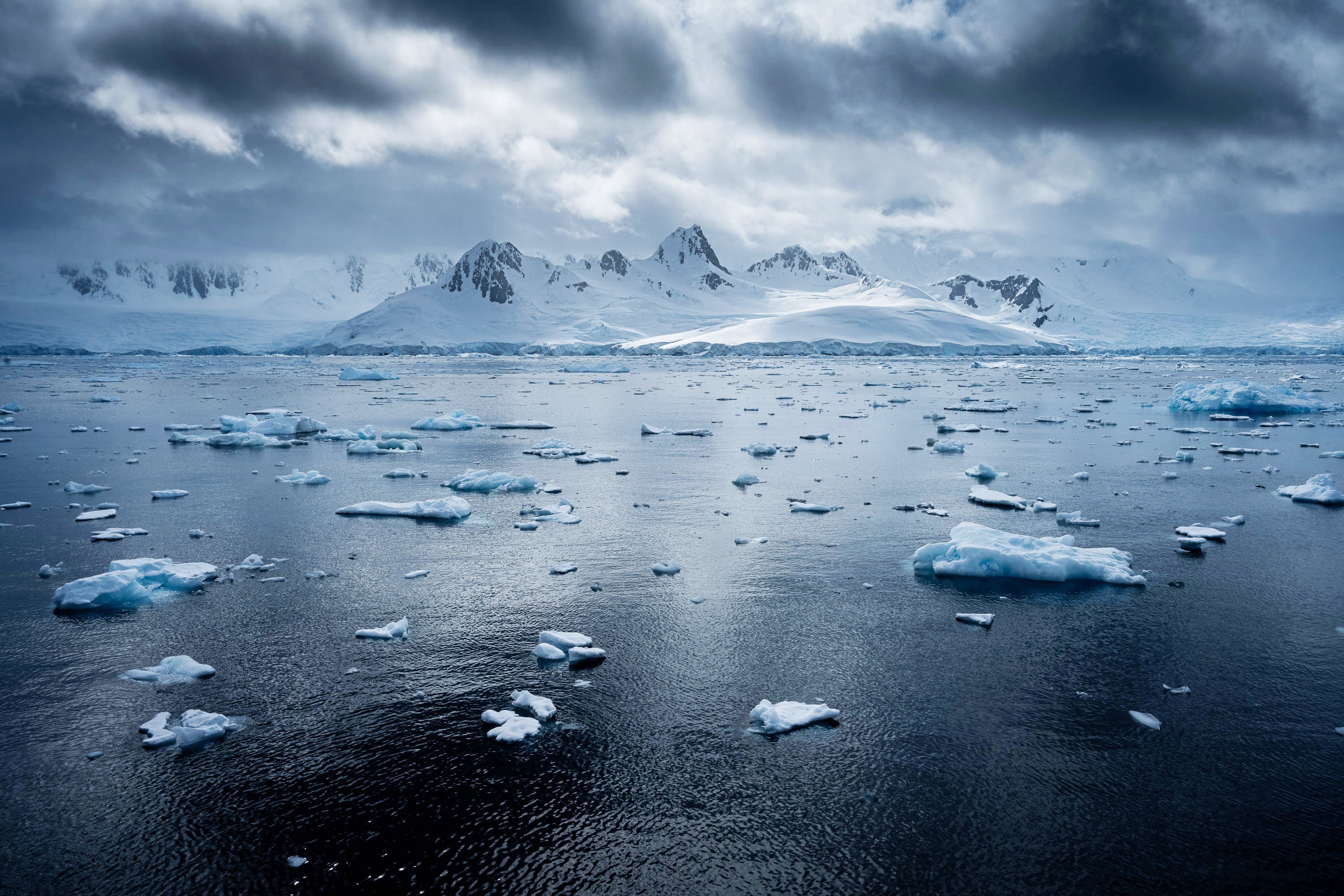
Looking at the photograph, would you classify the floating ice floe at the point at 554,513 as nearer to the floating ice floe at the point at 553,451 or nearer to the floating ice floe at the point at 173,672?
the floating ice floe at the point at 553,451

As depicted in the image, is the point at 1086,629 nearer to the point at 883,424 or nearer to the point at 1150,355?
the point at 883,424

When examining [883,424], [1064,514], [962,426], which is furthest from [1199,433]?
[1064,514]

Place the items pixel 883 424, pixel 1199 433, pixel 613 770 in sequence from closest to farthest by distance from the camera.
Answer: pixel 613 770 < pixel 1199 433 < pixel 883 424

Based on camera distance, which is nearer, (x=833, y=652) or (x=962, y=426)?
(x=833, y=652)

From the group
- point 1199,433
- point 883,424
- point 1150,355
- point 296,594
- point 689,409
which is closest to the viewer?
point 296,594

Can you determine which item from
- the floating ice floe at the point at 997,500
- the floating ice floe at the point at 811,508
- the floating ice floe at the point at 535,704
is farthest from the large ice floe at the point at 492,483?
the floating ice floe at the point at 535,704

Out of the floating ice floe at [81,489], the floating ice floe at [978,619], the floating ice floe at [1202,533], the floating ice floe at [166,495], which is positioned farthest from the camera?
the floating ice floe at [81,489]

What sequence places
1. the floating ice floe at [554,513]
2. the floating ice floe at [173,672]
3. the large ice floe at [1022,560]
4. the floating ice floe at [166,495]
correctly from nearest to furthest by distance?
1. the floating ice floe at [173,672]
2. the large ice floe at [1022,560]
3. the floating ice floe at [554,513]
4. the floating ice floe at [166,495]
